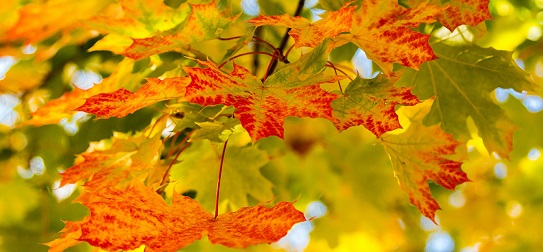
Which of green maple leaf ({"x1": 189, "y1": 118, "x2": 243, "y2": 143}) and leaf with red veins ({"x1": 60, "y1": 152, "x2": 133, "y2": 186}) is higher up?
green maple leaf ({"x1": 189, "y1": 118, "x2": 243, "y2": 143})

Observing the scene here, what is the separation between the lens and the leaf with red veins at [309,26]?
0.80 meters

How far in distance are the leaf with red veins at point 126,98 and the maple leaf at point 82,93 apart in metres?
0.28

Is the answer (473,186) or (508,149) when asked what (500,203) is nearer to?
(473,186)

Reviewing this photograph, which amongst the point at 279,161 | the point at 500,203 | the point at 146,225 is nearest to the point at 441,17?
the point at 146,225

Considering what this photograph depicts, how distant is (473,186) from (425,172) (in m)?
1.66

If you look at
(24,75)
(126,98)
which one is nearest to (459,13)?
(126,98)

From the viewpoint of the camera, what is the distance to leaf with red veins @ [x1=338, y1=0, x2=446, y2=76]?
0.85 m

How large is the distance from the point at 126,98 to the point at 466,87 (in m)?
0.78

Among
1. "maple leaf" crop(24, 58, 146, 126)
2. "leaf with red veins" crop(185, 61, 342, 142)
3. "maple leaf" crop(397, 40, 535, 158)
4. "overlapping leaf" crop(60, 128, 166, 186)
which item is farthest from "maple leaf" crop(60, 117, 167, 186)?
"maple leaf" crop(397, 40, 535, 158)

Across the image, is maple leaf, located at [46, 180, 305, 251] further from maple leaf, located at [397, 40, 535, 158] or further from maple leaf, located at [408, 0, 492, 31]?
maple leaf, located at [397, 40, 535, 158]

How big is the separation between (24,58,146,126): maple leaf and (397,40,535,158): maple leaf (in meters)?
0.56

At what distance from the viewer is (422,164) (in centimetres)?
108

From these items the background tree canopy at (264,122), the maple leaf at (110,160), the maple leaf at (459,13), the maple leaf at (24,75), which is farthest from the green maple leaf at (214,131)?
the maple leaf at (24,75)

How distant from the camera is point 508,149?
1.26m
